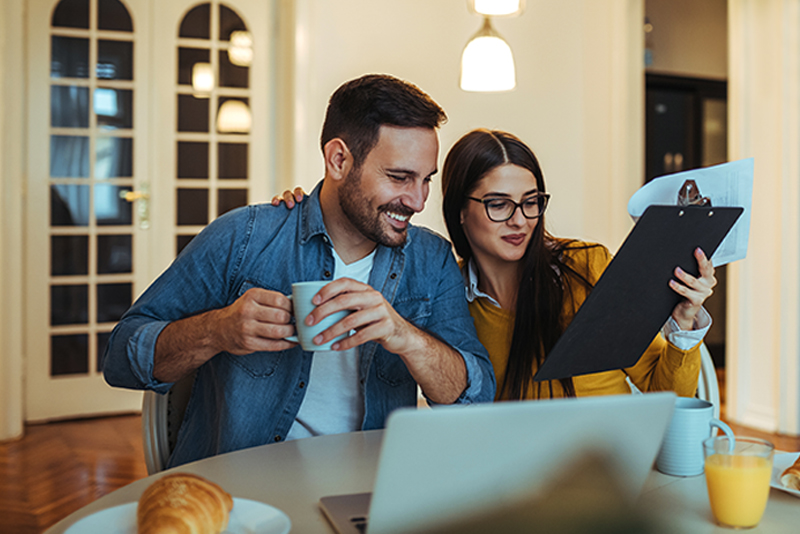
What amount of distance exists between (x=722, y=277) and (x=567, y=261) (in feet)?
12.0

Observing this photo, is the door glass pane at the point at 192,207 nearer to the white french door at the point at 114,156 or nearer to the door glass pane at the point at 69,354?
the white french door at the point at 114,156

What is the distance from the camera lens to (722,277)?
4848 mm

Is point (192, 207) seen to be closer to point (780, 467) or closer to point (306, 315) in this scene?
point (306, 315)

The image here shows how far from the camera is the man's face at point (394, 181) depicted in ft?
4.56

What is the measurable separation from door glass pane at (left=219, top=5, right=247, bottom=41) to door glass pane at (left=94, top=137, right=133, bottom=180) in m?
0.76

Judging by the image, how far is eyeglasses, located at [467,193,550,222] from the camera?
1523mm

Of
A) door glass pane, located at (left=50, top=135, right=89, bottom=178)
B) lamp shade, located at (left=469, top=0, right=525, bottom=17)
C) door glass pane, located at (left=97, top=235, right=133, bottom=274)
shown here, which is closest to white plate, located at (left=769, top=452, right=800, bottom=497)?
lamp shade, located at (left=469, top=0, right=525, bottom=17)

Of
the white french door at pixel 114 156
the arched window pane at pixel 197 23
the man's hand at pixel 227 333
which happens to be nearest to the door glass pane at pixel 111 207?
the white french door at pixel 114 156

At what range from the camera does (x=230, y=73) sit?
155 inches

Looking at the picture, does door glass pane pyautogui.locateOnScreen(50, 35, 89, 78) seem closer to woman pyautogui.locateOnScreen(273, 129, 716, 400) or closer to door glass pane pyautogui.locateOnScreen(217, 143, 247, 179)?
door glass pane pyautogui.locateOnScreen(217, 143, 247, 179)

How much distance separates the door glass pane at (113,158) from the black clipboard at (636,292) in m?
3.29

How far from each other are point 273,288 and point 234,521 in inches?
28.3

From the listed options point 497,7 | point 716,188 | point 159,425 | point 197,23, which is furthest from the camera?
point 197,23

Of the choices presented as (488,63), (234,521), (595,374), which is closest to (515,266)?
(595,374)
